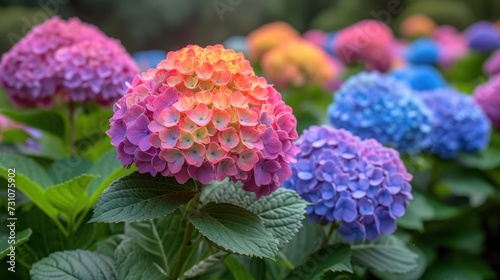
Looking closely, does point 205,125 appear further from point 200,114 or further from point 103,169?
point 103,169

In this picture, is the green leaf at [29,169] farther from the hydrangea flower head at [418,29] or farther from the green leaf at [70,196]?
the hydrangea flower head at [418,29]

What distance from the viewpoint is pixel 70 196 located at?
Result: 124 cm

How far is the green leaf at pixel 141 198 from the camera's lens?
969 millimetres

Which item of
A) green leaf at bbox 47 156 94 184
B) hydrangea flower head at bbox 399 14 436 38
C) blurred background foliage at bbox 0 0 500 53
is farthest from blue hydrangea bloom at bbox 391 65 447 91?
blurred background foliage at bbox 0 0 500 53

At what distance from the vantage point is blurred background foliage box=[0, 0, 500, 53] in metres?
9.70

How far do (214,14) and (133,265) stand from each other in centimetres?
1069

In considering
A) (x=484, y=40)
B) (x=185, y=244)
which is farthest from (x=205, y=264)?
(x=484, y=40)

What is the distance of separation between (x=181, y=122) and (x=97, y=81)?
705mm

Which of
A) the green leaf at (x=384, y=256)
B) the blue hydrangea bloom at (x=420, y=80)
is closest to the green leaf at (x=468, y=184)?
the blue hydrangea bloom at (x=420, y=80)

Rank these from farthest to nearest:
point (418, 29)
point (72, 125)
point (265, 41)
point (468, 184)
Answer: point (418, 29) < point (265, 41) < point (468, 184) < point (72, 125)

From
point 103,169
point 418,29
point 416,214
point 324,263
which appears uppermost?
point 103,169

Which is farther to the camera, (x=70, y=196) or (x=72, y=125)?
(x=72, y=125)

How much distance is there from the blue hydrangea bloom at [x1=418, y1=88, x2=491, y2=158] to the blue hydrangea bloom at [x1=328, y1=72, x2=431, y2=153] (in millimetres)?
240

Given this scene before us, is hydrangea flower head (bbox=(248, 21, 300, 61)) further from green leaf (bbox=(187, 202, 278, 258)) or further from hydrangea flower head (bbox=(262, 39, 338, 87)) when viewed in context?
green leaf (bbox=(187, 202, 278, 258))
